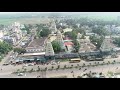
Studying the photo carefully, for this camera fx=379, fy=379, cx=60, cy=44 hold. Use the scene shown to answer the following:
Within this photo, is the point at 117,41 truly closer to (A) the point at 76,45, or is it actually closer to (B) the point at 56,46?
(A) the point at 76,45

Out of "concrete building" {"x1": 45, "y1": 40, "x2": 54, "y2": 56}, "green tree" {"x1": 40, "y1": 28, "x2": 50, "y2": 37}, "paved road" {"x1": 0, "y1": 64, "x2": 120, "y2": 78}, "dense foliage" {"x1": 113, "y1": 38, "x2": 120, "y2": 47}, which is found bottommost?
"paved road" {"x1": 0, "y1": 64, "x2": 120, "y2": 78}

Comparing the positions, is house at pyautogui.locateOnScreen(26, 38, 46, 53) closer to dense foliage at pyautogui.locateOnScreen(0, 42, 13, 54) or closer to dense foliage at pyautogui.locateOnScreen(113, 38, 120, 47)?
dense foliage at pyautogui.locateOnScreen(0, 42, 13, 54)

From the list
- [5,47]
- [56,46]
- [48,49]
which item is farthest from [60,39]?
[5,47]

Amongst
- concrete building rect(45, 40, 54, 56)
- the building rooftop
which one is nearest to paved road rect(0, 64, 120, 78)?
concrete building rect(45, 40, 54, 56)
